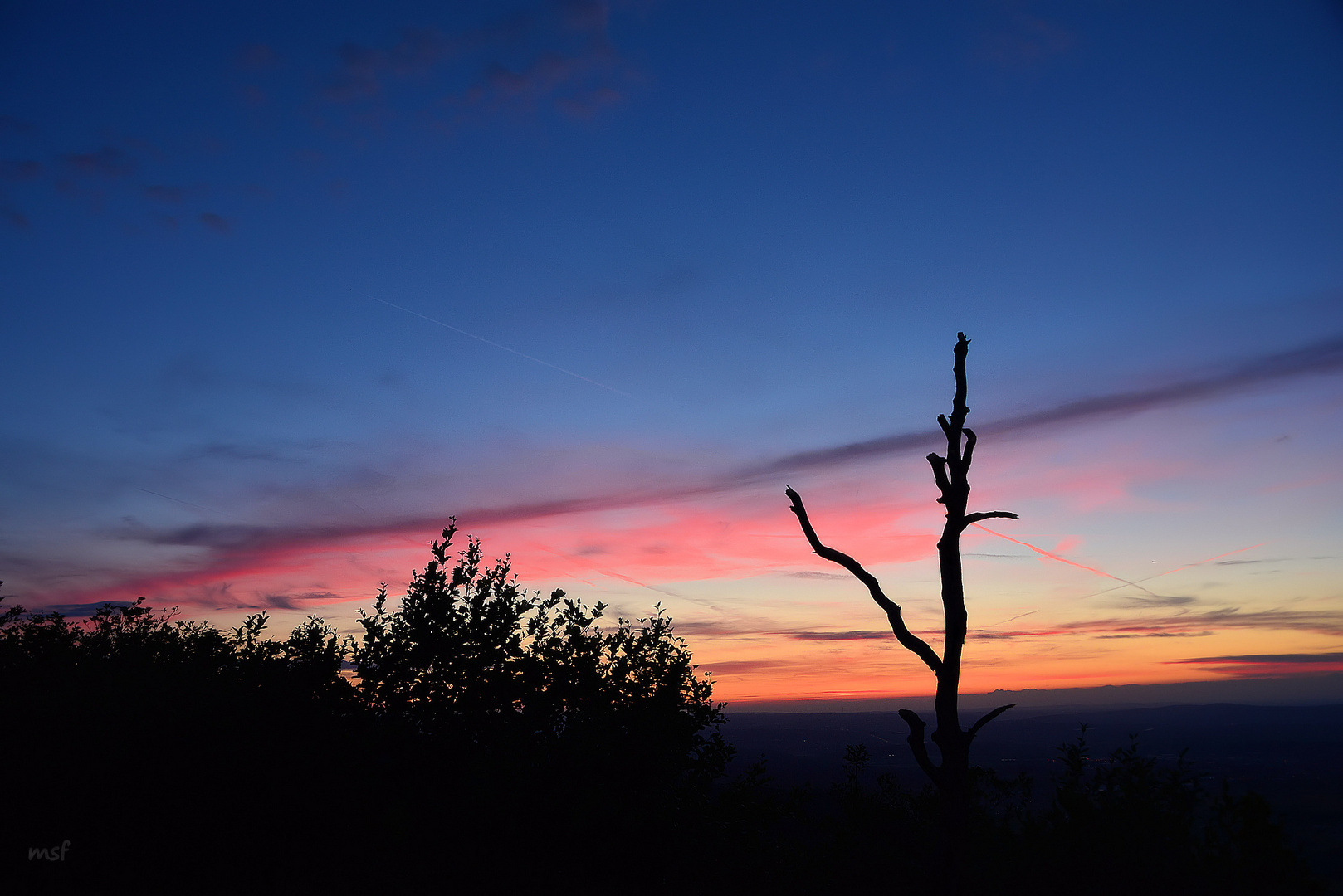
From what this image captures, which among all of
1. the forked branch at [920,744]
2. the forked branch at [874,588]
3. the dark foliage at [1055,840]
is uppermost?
the forked branch at [874,588]

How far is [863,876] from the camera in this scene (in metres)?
12.7

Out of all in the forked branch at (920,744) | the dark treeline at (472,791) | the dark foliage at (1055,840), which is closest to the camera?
the dark foliage at (1055,840)

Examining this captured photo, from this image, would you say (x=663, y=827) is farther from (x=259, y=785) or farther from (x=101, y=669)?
(x=101, y=669)

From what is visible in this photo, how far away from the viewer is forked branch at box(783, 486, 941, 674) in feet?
35.3

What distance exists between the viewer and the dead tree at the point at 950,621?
10258mm

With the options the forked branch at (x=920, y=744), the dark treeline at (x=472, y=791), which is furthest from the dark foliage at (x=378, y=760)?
the forked branch at (x=920, y=744)

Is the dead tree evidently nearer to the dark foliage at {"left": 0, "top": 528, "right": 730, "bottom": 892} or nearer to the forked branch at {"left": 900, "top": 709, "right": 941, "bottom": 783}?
the forked branch at {"left": 900, "top": 709, "right": 941, "bottom": 783}

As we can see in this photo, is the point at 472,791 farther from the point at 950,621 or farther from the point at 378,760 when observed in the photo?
the point at 950,621

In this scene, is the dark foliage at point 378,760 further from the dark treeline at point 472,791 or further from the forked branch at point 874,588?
the forked branch at point 874,588

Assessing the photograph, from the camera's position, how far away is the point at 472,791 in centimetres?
1253

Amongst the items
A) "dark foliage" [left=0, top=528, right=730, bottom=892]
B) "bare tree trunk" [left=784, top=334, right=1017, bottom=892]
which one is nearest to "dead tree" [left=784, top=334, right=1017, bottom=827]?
"bare tree trunk" [left=784, top=334, right=1017, bottom=892]

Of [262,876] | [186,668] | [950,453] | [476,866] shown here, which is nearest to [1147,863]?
[950,453]

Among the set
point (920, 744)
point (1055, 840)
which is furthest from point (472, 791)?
point (1055, 840)

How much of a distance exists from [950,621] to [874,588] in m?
1.15
